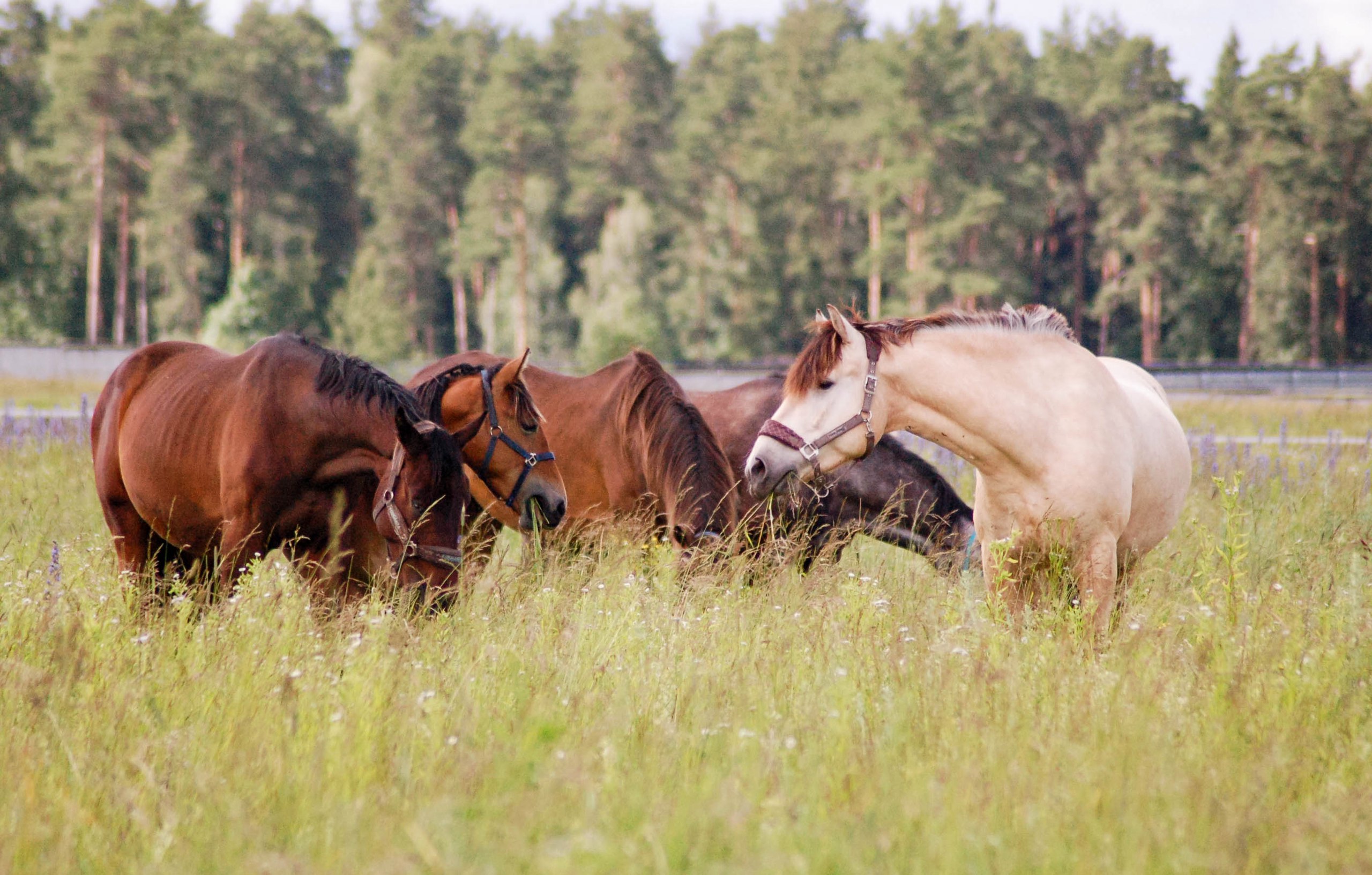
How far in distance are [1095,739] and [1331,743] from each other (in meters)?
0.81

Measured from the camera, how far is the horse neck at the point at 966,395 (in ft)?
15.8

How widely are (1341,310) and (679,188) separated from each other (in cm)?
3073

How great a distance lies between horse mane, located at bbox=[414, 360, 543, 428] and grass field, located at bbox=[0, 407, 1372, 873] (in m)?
1.03

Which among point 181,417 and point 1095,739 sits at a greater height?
point 181,417

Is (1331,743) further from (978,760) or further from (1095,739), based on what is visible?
(978,760)

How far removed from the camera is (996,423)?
15.8ft

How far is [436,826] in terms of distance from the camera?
2721 millimetres

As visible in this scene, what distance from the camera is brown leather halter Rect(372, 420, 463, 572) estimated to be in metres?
5.01

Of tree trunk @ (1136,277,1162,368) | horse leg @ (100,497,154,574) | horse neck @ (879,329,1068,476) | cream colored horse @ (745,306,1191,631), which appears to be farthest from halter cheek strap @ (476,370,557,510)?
tree trunk @ (1136,277,1162,368)

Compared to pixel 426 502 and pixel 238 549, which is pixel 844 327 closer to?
pixel 426 502

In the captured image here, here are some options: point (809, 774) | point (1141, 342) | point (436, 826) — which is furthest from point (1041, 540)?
point (1141, 342)

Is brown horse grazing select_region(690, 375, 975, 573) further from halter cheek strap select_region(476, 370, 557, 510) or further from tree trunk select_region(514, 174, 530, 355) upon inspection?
tree trunk select_region(514, 174, 530, 355)

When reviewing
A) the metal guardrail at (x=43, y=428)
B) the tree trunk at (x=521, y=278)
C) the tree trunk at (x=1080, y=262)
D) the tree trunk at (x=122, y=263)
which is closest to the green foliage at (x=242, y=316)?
the tree trunk at (x=122, y=263)

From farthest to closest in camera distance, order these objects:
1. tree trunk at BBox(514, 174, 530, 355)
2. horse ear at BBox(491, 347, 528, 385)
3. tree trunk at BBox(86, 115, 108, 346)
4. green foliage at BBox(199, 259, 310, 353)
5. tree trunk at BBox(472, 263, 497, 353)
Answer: tree trunk at BBox(472, 263, 497, 353) → tree trunk at BBox(514, 174, 530, 355) → tree trunk at BBox(86, 115, 108, 346) → green foliage at BBox(199, 259, 310, 353) → horse ear at BBox(491, 347, 528, 385)
